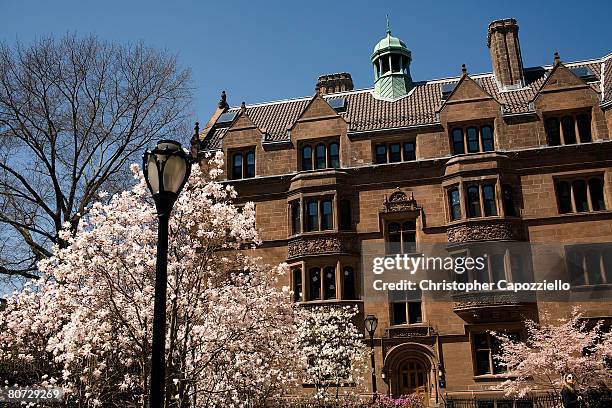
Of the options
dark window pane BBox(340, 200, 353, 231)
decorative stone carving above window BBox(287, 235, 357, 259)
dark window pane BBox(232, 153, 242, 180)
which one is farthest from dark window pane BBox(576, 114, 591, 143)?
dark window pane BBox(232, 153, 242, 180)

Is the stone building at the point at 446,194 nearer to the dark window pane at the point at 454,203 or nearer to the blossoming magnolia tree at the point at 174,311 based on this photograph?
the dark window pane at the point at 454,203

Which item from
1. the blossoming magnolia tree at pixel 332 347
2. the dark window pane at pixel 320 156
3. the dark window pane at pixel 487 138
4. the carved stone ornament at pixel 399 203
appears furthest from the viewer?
the dark window pane at pixel 320 156

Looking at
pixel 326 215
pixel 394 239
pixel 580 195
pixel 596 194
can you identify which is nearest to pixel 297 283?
pixel 326 215

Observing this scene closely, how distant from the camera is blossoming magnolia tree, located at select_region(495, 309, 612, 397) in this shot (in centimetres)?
2149

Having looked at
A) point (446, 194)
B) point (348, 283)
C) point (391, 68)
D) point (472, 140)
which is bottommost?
point (348, 283)

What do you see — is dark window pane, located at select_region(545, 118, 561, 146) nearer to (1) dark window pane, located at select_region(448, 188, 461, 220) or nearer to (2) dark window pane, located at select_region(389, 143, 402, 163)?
(1) dark window pane, located at select_region(448, 188, 461, 220)

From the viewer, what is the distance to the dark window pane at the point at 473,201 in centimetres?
2645

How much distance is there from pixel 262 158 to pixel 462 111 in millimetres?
11649

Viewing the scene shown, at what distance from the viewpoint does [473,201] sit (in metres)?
26.6

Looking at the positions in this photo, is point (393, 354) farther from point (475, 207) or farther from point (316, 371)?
point (475, 207)

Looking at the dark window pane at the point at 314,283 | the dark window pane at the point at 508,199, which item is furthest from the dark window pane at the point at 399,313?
the dark window pane at the point at 508,199

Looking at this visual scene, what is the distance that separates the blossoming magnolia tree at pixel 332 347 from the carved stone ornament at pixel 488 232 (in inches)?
264

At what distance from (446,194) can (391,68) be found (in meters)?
11.3

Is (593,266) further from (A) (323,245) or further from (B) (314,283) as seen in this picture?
→ (B) (314,283)
